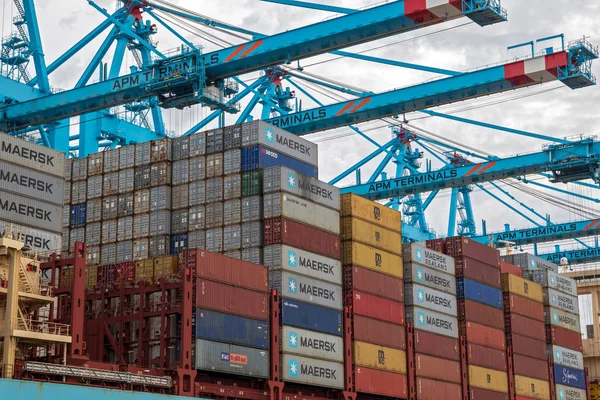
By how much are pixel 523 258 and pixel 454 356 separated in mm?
17579

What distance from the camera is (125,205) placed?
159ft

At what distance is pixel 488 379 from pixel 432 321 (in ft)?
19.6

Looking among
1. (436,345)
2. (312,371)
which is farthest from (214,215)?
(436,345)

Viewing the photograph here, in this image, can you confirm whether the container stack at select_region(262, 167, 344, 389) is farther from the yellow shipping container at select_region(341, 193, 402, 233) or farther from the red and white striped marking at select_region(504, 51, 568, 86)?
the red and white striped marking at select_region(504, 51, 568, 86)

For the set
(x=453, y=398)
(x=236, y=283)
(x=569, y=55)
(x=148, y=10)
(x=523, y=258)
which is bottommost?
(x=453, y=398)

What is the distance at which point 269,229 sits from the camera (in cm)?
4488

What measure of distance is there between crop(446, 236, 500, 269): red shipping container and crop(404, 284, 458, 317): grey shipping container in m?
3.12

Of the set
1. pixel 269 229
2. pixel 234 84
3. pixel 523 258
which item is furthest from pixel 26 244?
pixel 523 258

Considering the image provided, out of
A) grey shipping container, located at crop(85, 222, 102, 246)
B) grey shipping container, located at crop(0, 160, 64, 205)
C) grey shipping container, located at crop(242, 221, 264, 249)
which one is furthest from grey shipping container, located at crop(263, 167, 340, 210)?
grey shipping container, located at crop(0, 160, 64, 205)

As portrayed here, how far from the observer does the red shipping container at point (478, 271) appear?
59166mm

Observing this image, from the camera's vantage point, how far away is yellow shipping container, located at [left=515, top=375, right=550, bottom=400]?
6153cm

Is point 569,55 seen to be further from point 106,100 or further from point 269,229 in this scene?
point 106,100

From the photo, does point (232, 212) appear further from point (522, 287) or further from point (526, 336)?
point (522, 287)

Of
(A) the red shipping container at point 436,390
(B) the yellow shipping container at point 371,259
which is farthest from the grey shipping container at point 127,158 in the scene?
(A) the red shipping container at point 436,390
